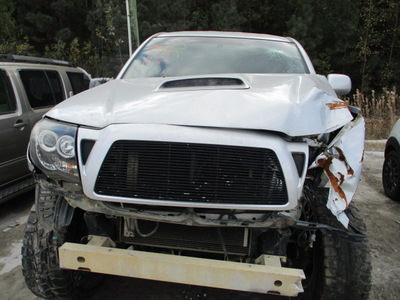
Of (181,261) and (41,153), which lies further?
(41,153)

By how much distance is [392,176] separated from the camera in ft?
15.6

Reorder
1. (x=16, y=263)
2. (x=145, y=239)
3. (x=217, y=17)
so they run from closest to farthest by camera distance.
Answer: (x=145, y=239) < (x=16, y=263) < (x=217, y=17)

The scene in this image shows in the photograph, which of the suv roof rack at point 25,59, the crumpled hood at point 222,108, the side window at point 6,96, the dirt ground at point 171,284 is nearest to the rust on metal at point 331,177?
the crumpled hood at point 222,108

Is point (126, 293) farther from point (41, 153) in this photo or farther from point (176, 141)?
point (176, 141)

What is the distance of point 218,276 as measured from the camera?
185 centimetres

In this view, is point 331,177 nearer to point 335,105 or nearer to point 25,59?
point 335,105

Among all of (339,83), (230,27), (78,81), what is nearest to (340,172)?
(339,83)

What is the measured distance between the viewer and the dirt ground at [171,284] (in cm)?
274

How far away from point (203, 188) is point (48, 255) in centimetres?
120

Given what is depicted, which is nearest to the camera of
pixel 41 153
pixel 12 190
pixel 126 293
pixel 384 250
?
pixel 41 153

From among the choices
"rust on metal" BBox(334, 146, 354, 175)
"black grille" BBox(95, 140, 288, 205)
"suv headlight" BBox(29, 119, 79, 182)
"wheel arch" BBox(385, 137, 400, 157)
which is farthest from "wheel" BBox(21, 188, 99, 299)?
"wheel arch" BBox(385, 137, 400, 157)

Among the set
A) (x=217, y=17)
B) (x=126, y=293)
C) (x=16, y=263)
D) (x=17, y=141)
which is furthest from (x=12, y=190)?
(x=217, y=17)

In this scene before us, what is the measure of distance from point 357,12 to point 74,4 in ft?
50.6

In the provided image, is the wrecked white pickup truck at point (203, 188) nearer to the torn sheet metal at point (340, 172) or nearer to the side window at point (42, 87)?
the torn sheet metal at point (340, 172)
